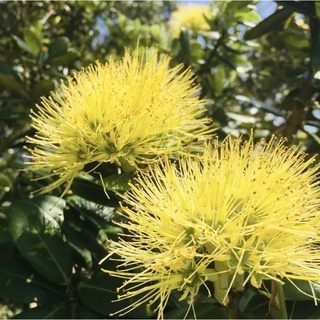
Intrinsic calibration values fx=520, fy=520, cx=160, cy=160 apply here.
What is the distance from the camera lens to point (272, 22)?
155cm

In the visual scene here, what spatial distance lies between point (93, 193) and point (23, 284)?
0.82 feet

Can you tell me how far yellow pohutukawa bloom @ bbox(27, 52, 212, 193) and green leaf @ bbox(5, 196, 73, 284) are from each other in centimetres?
11

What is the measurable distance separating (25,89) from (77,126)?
662 millimetres

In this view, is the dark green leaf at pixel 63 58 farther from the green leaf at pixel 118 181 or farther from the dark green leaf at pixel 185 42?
the green leaf at pixel 118 181

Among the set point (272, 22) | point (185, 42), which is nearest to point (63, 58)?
point (185, 42)

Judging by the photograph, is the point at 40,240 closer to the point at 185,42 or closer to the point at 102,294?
the point at 102,294

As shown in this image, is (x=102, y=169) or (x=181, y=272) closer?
(x=181, y=272)

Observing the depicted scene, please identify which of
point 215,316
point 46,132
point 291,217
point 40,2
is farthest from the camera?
point 40,2

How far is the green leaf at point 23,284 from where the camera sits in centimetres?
113

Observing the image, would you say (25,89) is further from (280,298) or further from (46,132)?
(280,298)

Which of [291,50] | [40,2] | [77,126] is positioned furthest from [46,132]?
[40,2]

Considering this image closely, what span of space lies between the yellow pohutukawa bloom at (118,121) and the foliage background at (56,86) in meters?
0.07

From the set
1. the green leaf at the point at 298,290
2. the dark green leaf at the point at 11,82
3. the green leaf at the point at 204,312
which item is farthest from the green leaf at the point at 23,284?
the dark green leaf at the point at 11,82

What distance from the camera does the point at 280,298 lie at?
34.2 inches
